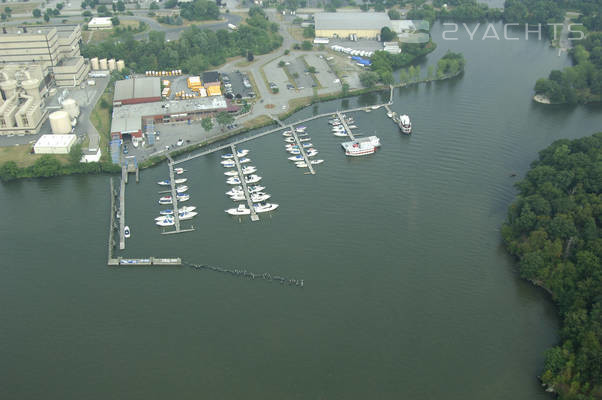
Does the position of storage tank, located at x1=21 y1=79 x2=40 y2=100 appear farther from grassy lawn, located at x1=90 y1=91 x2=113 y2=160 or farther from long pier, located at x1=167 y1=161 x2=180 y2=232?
long pier, located at x1=167 y1=161 x2=180 y2=232

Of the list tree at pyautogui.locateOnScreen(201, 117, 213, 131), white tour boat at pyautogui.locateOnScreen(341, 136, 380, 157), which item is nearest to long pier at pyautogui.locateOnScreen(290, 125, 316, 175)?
white tour boat at pyautogui.locateOnScreen(341, 136, 380, 157)

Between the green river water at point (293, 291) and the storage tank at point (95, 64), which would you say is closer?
the green river water at point (293, 291)

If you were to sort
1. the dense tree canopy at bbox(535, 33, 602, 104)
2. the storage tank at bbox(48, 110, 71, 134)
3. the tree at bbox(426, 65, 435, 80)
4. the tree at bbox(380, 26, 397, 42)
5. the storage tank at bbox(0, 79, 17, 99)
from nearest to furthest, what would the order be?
the storage tank at bbox(48, 110, 71, 134), the storage tank at bbox(0, 79, 17, 99), the dense tree canopy at bbox(535, 33, 602, 104), the tree at bbox(426, 65, 435, 80), the tree at bbox(380, 26, 397, 42)

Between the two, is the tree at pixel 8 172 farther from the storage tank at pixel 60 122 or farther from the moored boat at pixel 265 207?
the moored boat at pixel 265 207

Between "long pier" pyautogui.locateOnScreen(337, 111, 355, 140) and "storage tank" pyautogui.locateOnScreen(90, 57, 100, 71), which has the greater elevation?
"storage tank" pyautogui.locateOnScreen(90, 57, 100, 71)

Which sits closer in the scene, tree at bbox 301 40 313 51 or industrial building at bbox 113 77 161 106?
industrial building at bbox 113 77 161 106

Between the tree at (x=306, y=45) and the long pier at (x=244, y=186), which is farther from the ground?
the tree at (x=306, y=45)

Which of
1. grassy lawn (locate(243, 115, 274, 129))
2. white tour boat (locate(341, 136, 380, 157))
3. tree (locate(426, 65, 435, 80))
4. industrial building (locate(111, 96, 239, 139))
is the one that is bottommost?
white tour boat (locate(341, 136, 380, 157))

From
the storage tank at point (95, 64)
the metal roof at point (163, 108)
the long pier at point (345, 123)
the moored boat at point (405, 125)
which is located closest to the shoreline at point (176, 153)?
the long pier at point (345, 123)
